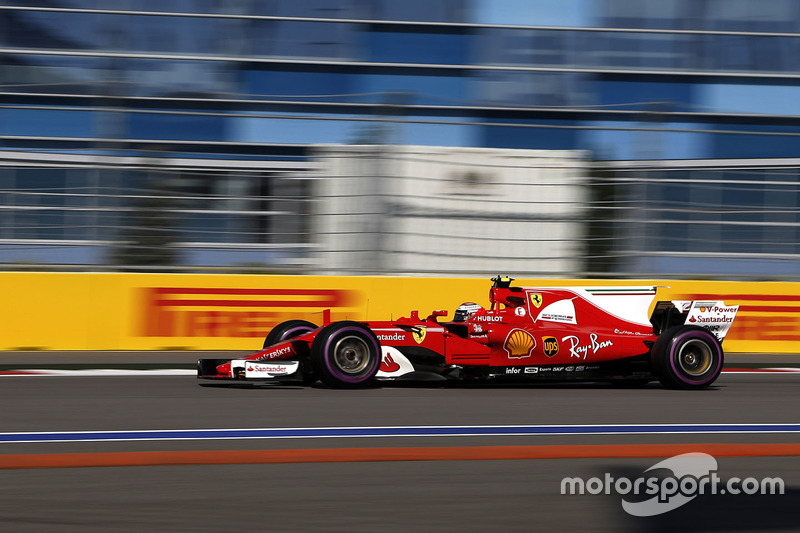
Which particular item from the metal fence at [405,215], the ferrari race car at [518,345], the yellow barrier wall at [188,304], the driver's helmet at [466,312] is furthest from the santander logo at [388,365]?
the metal fence at [405,215]

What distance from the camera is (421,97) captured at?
1087 cm

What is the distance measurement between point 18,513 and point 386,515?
1.44 m

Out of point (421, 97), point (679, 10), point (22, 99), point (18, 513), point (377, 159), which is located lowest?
point (18, 513)

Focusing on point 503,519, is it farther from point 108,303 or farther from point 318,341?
point 108,303

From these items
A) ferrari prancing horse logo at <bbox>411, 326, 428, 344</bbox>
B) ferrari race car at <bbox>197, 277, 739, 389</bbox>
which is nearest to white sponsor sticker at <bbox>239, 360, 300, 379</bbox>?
ferrari race car at <bbox>197, 277, 739, 389</bbox>

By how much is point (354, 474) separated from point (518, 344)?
3.58 m

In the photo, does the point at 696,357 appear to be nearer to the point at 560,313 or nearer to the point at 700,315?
the point at 700,315

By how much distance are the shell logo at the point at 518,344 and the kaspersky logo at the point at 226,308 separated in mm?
2739

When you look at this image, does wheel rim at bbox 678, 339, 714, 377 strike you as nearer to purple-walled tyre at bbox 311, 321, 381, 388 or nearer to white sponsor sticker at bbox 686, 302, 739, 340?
white sponsor sticker at bbox 686, 302, 739, 340

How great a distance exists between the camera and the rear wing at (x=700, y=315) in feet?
28.3

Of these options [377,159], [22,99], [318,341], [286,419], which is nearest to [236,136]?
[377,159]

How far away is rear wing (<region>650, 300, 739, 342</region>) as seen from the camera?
340 inches

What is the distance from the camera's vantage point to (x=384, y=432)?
19.9 feet

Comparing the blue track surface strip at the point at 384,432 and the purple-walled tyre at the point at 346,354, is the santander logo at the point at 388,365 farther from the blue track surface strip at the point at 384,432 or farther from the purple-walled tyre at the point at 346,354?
the blue track surface strip at the point at 384,432
